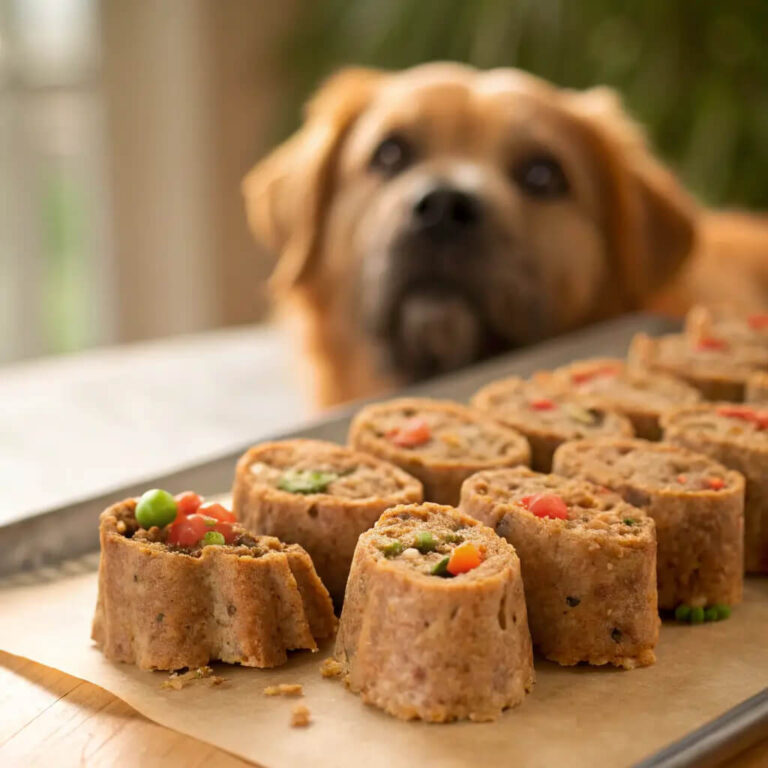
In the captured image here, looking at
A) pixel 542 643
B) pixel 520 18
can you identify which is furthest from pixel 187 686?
pixel 520 18

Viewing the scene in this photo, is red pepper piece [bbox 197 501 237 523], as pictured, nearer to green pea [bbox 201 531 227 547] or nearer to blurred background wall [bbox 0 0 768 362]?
green pea [bbox 201 531 227 547]

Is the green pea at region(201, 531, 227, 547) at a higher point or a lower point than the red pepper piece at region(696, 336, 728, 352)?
lower

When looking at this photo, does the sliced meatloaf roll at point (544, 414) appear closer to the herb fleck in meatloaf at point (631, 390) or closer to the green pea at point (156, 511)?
the herb fleck in meatloaf at point (631, 390)

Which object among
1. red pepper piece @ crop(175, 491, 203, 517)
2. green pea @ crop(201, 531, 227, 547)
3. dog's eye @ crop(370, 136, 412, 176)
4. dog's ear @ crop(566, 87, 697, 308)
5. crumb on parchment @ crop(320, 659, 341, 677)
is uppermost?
dog's eye @ crop(370, 136, 412, 176)

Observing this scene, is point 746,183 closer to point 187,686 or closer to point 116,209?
point 116,209

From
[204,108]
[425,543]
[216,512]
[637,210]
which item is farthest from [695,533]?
[204,108]

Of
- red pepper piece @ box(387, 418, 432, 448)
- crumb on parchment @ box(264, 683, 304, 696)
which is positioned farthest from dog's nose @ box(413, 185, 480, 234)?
crumb on parchment @ box(264, 683, 304, 696)

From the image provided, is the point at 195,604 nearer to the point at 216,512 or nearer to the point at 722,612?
the point at 216,512

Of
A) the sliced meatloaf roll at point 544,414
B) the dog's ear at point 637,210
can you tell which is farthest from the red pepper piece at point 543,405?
the dog's ear at point 637,210
